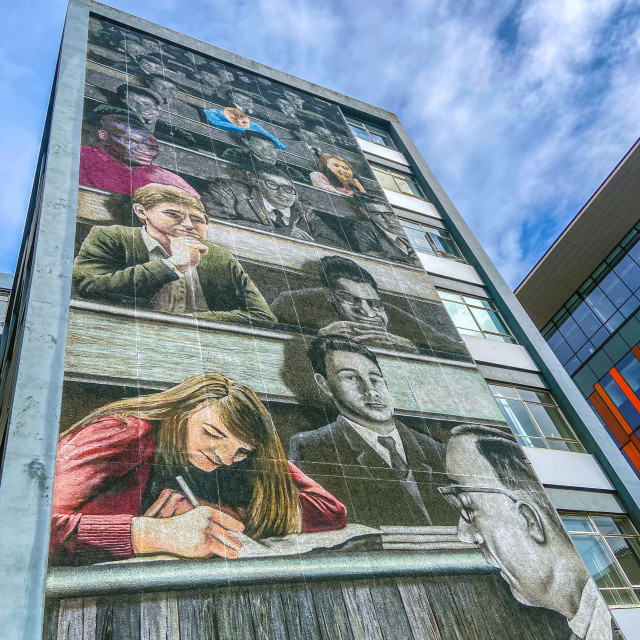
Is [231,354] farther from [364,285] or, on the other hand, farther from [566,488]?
[566,488]

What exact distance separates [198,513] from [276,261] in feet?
24.0

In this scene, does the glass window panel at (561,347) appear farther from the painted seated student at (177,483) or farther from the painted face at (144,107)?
the painted seated student at (177,483)

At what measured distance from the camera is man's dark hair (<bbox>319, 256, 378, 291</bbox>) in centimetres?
1520

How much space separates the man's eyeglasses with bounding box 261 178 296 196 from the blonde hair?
2.91m

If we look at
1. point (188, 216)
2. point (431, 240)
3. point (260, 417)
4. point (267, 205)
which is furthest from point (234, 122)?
point (260, 417)

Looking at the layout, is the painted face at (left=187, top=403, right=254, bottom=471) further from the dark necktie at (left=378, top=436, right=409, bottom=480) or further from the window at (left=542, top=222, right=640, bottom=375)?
the window at (left=542, top=222, right=640, bottom=375)

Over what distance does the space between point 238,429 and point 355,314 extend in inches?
211

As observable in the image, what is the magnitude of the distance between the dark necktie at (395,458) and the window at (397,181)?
13097 millimetres

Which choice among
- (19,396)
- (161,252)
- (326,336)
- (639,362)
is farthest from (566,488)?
(639,362)

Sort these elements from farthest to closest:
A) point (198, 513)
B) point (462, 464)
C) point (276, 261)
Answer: point (276, 261)
point (462, 464)
point (198, 513)

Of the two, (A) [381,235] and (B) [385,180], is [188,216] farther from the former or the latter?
(B) [385,180]

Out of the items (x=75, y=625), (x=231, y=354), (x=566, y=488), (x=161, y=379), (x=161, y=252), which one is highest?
(x=161, y=252)

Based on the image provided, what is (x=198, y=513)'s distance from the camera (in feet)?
29.0

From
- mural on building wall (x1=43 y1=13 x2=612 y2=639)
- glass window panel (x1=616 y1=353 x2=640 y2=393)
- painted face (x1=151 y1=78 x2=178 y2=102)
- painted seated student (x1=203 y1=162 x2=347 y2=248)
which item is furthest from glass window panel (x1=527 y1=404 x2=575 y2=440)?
glass window panel (x1=616 y1=353 x2=640 y2=393)
